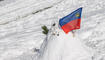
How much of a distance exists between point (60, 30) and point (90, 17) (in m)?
3.76

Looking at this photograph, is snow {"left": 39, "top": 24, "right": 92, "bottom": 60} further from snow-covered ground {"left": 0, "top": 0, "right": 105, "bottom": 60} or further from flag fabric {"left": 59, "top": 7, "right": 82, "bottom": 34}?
flag fabric {"left": 59, "top": 7, "right": 82, "bottom": 34}

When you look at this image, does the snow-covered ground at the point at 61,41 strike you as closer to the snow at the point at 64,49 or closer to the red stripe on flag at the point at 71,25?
the snow at the point at 64,49

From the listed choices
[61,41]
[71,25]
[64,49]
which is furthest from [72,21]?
[64,49]

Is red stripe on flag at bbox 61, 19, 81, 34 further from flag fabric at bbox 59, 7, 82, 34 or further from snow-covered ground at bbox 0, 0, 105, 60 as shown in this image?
snow-covered ground at bbox 0, 0, 105, 60

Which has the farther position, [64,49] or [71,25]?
[64,49]

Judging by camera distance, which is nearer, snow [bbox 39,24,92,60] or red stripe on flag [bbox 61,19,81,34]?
red stripe on flag [bbox 61,19,81,34]

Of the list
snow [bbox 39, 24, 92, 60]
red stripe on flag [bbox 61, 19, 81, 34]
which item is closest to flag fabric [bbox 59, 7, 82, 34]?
red stripe on flag [bbox 61, 19, 81, 34]

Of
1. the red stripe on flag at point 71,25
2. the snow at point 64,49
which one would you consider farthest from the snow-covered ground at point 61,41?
the red stripe on flag at point 71,25

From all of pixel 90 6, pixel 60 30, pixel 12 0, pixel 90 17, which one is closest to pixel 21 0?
pixel 12 0

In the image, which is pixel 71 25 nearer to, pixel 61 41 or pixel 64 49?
pixel 61 41

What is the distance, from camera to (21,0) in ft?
54.1

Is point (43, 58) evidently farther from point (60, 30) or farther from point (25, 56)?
point (25, 56)

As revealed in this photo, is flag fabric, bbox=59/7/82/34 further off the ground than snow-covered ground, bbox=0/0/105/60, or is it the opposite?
flag fabric, bbox=59/7/82/34

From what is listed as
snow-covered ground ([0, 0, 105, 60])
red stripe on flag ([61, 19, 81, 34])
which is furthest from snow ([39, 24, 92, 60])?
red stripe on flag ([61, 19, 81, 34])
